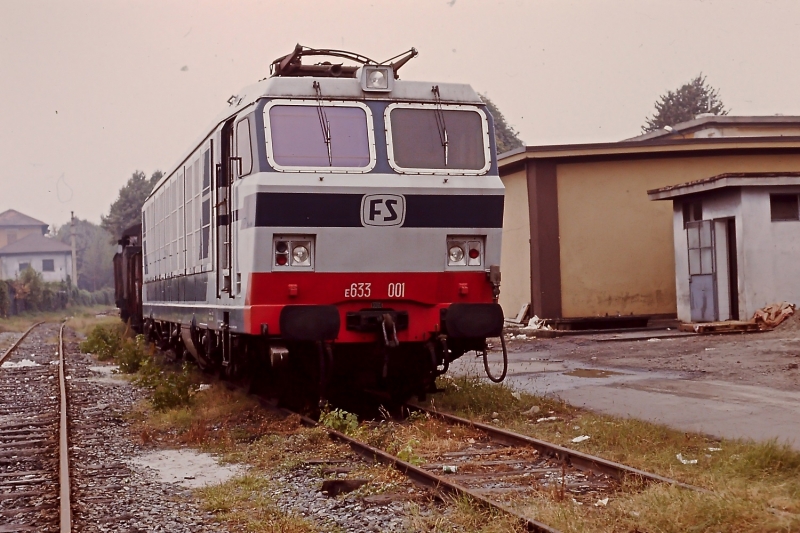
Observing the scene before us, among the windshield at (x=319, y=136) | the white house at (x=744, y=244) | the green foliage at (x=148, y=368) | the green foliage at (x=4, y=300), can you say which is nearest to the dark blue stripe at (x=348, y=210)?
the windshield at (x=319, y=136)

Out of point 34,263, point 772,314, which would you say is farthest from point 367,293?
point 34,263

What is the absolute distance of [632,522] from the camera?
5.45m

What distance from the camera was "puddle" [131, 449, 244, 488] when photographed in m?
7.69

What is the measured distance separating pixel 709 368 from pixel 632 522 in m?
9.26

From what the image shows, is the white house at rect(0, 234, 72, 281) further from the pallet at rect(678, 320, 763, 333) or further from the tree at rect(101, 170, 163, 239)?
the pallet at rect(678, 320, 763, 333)

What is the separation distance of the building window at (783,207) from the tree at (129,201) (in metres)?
80.1

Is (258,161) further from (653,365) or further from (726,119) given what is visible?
(726,119)

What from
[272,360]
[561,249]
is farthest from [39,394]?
[561,249]

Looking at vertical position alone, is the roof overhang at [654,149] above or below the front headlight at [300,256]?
above

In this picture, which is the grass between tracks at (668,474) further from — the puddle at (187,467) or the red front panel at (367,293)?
the puddle at (187,467)

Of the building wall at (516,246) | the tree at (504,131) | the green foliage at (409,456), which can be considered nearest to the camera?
the green foliage at (409,456)

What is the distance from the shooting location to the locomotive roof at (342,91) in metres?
9.63

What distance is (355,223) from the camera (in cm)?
952

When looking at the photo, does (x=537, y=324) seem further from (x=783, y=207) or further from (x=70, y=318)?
(x=70, y=318)
